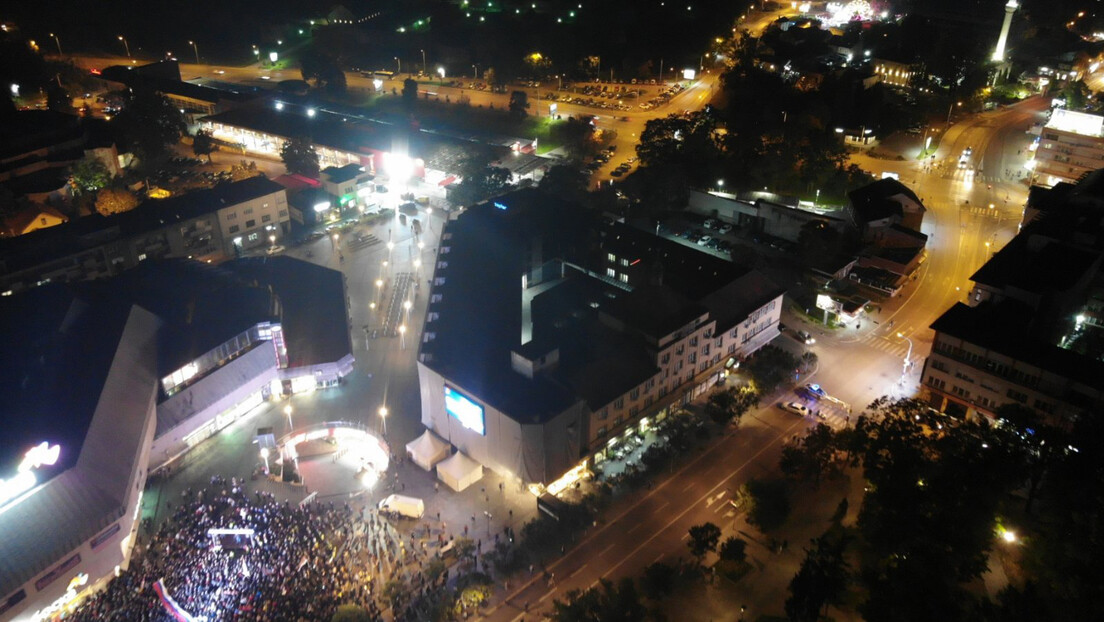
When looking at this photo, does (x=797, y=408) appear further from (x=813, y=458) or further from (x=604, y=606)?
(x=604, y=606)

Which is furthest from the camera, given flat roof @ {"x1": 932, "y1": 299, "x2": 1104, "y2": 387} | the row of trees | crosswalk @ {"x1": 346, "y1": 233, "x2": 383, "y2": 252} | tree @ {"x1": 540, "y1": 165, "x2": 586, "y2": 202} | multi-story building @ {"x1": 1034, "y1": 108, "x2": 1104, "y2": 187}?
multi-story building @ {"x1": 1034, "y1": 108, "x2": 1104, "y2": 187}

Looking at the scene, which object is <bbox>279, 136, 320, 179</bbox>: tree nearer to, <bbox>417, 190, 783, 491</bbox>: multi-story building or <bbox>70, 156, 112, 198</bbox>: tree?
<bbox>70, 156, 112, 198</bbox>: tree

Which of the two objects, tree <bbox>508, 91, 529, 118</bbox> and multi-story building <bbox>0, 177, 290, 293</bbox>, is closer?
multi-story building <bbox>0, 177, 290, 293</bbox>

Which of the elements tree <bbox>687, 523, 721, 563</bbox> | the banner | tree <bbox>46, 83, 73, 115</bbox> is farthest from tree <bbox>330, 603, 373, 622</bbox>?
tree <bbox>46, 83, 73, 115</bbox>

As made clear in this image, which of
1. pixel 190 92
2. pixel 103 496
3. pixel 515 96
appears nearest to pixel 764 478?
pixel 103 496

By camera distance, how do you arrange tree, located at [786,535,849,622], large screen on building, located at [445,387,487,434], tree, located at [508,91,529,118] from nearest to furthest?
tree, located at [786,535,849,622] < large screen on building, located at [445,387,487,434] < tree, located at [508,91,529,118]

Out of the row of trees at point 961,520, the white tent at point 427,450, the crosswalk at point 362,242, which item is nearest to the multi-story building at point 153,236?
the crosswalk at point 362,242

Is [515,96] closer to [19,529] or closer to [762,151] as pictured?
[762,151]

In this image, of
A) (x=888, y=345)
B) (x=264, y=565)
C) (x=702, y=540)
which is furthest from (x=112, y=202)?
(x=888, y=345)
